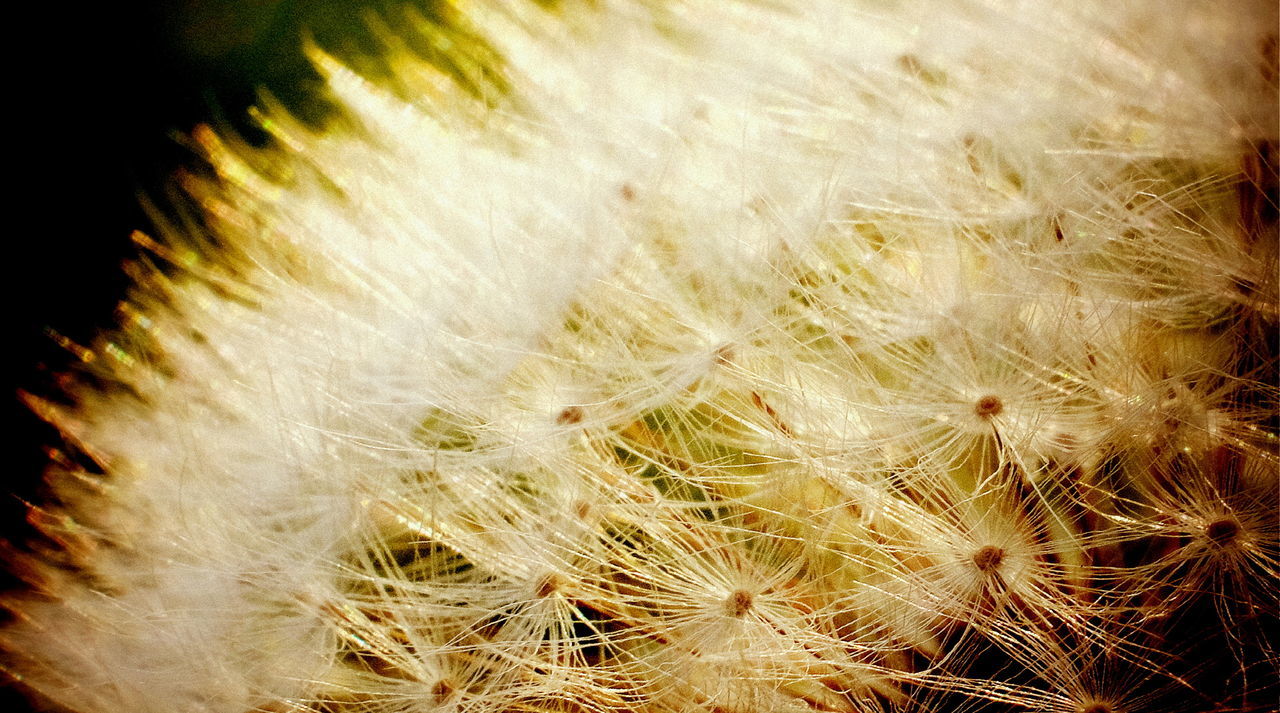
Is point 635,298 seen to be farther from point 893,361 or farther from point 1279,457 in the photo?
point 1279,457

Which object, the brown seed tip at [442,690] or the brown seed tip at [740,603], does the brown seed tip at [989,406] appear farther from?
the brown seed tip at [442,690]

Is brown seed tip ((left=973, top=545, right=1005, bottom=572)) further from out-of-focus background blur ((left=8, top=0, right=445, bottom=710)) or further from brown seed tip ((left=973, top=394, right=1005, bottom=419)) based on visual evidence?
out-of-focus background blur ((left=8, top=0, right=445, bottom=710))

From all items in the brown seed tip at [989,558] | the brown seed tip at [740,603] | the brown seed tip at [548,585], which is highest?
the brown seed tip at [548,585]

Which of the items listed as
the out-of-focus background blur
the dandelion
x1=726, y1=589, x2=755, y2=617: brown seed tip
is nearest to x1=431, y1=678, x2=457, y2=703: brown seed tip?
the dandelion

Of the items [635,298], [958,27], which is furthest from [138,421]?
[958,27]

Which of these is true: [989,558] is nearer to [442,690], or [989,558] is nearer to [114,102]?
[442,690]

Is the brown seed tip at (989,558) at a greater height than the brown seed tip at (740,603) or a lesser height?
lesser

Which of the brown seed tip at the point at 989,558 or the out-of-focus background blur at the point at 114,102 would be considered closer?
the brown seed tip at the point at 989,558

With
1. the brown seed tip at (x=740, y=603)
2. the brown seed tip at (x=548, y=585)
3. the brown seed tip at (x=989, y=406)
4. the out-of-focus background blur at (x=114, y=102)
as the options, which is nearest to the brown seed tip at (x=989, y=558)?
the brown seed tip at (x=989, y=406)
